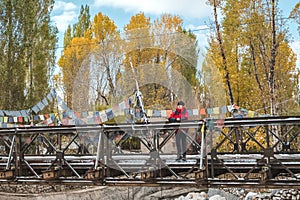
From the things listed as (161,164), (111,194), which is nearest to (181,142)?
(161,164)

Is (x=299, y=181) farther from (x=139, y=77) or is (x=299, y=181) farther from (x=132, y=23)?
(x=132, y=23)

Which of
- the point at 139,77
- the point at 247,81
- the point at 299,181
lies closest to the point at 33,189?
the point at 139,77

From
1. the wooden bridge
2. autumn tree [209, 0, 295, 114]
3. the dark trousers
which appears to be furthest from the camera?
autumn tree [209, 0, 295, 114]

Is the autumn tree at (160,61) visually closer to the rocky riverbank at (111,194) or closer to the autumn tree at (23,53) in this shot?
the rocky riverbank at (111,194)

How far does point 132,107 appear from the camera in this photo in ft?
41.2

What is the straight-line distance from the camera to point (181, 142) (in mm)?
8266

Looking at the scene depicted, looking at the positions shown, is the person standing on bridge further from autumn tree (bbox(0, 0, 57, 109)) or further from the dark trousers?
autumn tree (bbox(0, 0, 57, 109))

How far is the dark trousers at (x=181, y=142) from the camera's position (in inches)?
324

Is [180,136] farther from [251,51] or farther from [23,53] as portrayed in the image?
[23,53]

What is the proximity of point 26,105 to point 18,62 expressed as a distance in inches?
83.2

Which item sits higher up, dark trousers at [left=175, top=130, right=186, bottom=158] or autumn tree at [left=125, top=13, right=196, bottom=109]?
autumn tree at [left=125, top=13, right=196, bottom=109]

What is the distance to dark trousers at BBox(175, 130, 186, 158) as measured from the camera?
27.0 feet

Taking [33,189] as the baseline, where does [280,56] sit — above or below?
above

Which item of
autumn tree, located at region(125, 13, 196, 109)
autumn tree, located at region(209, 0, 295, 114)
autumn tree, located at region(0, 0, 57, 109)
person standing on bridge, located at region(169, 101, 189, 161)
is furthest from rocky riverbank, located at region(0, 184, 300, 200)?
person standing on bridge, located at region(169, 101, 189, 161)
